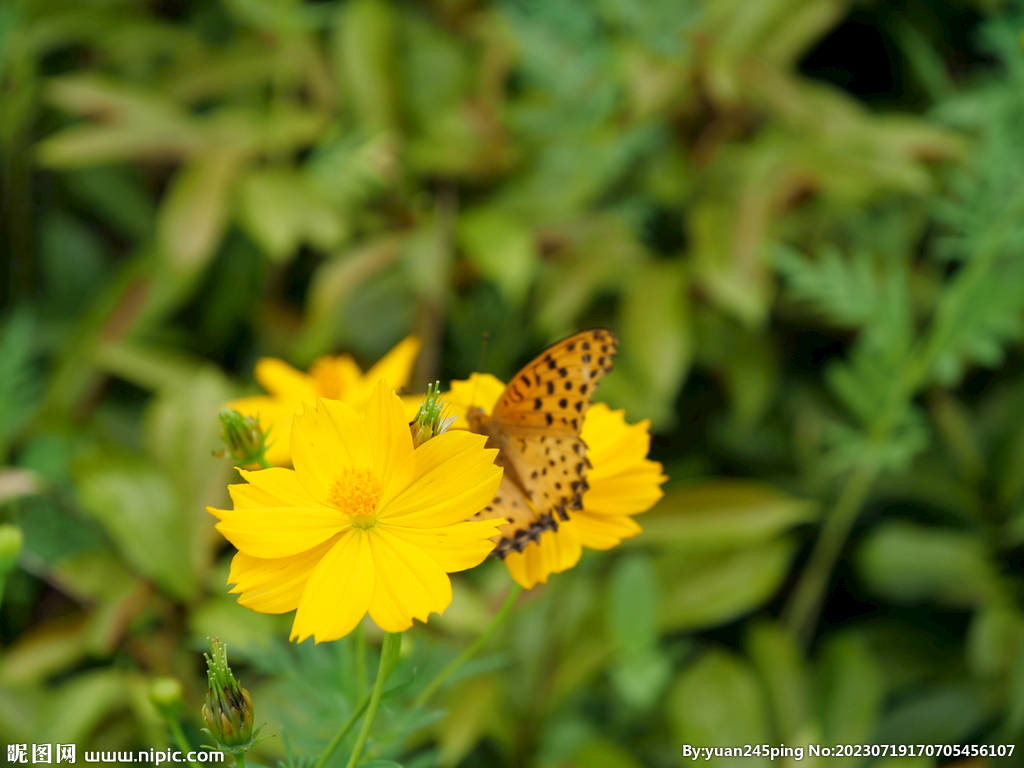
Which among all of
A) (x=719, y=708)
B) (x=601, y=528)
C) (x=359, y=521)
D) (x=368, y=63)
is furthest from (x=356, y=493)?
(x=368, y=63)

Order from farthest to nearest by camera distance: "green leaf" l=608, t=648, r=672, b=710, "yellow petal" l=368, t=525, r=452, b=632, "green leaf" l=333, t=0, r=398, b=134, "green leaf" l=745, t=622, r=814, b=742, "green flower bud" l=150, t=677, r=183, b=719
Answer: "green leaf" l=333, t=0, r=398, b=134
"green leaf" l=745, t=622, r=814, b=742
"green leaf" l=608, t=648, r=672, b=710
"green flower bud" l=150, t=677, r=183, b=719
"yellow petal" l=368, t=525, r=452, b=632

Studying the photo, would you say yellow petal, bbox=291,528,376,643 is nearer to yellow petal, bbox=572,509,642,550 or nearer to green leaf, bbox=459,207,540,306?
yellow petal, bbox=572,509,642,550

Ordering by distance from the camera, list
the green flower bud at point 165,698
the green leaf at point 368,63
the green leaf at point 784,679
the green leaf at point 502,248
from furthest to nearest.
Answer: the green leaf at point 368,63 → the green leaf at point 502,248 → the green leaf at point 784,679 → the green flower bud at point 165,698

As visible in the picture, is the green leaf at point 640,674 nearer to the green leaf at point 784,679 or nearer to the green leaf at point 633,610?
the green leaf at point 633,610

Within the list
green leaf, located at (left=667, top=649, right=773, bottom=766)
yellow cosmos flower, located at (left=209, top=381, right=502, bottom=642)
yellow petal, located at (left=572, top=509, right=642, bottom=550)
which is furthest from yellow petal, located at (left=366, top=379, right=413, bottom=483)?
green leaf, located at (left=667, top=649, right=773, bottom=766)

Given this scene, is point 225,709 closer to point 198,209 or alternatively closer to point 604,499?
point 604,499

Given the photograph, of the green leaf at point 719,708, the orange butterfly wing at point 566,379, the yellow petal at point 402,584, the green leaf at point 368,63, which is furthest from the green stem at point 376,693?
the green leaf at point 368,63

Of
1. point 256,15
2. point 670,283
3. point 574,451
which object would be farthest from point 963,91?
point 574,451

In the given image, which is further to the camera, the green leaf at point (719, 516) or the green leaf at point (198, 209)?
the green leaf at point (198, 209)

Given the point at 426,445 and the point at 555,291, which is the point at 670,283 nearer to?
the point at 555,291
